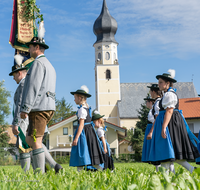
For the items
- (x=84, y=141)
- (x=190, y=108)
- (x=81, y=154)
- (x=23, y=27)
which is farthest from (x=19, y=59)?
(x=190, y=108)

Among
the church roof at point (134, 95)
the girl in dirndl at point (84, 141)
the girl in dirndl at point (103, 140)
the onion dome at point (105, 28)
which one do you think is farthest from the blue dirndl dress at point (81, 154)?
the onion dome at point (105, 28)

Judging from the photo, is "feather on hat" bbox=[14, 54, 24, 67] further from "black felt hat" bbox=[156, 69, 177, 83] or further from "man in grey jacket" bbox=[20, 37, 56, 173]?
"black felt hat" bbox=[156, 69, 177, 83]

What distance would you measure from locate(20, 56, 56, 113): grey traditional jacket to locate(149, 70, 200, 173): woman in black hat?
1.91m

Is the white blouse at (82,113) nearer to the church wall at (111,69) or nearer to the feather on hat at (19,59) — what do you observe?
the feather on hat at (19,59)

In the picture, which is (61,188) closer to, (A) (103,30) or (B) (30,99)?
(B) (30,99)

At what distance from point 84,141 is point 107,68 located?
68.3 meters

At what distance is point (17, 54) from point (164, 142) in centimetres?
323

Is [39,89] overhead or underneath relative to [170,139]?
overhead

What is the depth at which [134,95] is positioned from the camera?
2832 inches

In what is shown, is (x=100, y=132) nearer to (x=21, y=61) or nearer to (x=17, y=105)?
(x=21, y=61)

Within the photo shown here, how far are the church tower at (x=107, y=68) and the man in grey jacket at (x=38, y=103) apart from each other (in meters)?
65.8

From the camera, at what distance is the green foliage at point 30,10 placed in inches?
235

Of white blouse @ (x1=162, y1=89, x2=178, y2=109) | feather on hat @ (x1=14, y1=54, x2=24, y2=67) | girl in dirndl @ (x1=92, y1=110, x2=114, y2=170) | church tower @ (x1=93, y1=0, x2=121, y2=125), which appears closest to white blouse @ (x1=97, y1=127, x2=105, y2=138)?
girl in dirndl @ (x1=92, y1=110, x2=114, y2=170)

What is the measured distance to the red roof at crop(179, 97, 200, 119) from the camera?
43125mm
